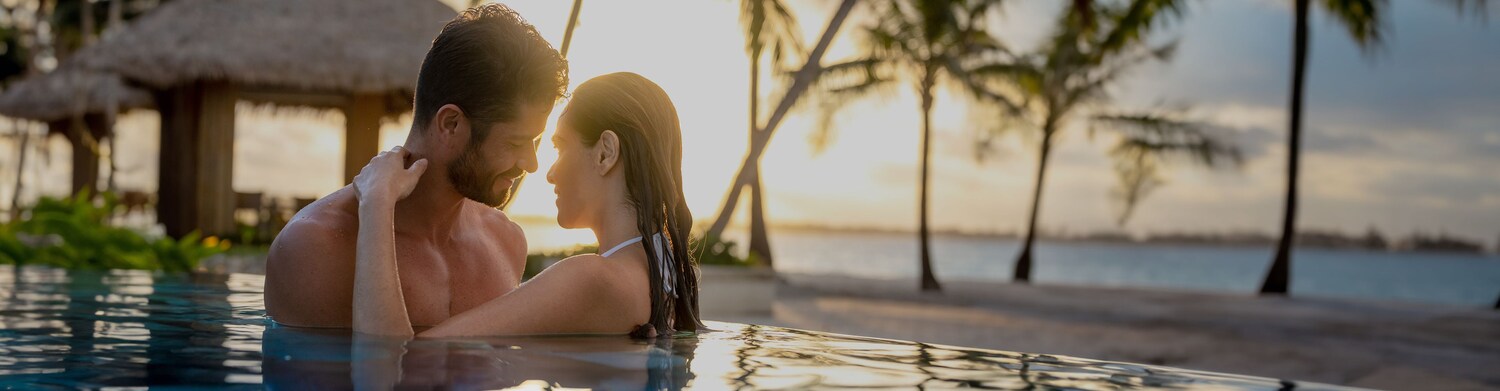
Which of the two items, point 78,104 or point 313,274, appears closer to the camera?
point 313,274

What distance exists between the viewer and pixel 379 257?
2.96 m

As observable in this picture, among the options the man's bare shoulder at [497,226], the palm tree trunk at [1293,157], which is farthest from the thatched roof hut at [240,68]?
the man's bare shoulder at [497,226]

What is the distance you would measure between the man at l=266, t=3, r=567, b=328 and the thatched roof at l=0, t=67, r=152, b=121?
69.2 ft

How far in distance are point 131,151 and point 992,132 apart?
83.3 feet

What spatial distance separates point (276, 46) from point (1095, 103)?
53.4 ft

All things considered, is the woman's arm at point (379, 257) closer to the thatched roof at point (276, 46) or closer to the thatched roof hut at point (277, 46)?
the thatched roof hut at point (277, 46)

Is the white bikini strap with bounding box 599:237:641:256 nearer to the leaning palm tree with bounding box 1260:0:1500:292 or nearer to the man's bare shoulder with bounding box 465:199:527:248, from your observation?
the man's bare shoulder with bounding box 465:199:527:248

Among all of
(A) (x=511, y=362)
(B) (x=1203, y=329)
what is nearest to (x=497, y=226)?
(A) (x=511, y=362)

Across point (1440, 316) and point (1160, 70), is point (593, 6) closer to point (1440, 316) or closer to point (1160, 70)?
point (1440, 316)

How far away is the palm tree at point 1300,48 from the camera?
65.9 feet

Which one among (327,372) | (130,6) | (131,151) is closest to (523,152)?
(327,372)

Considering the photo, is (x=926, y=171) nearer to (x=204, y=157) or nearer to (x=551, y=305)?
(x=204, y=157)

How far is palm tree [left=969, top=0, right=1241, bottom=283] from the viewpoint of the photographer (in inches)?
936

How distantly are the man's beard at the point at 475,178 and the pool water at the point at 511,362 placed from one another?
14.6 inches
